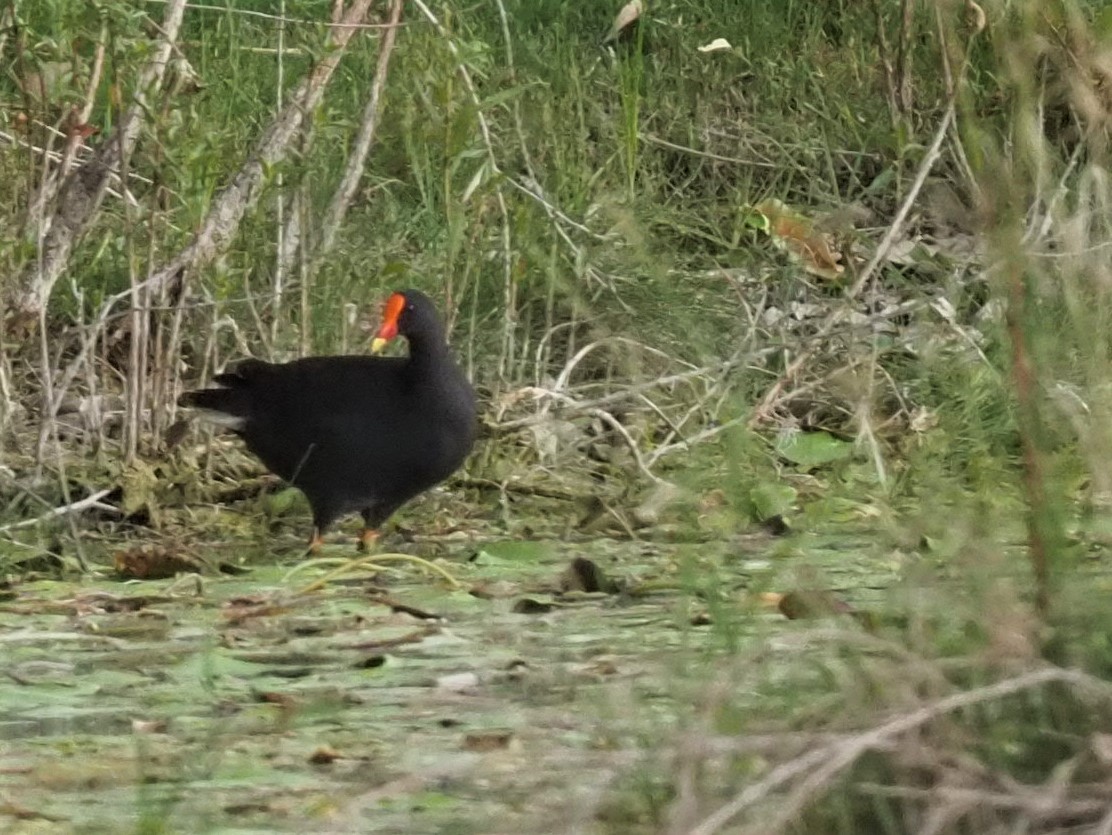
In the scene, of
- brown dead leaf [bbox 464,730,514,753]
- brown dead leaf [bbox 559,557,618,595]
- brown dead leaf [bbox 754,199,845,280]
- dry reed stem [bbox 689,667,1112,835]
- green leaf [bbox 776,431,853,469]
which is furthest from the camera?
brown dead leaf [bbox 754,199,845,280]

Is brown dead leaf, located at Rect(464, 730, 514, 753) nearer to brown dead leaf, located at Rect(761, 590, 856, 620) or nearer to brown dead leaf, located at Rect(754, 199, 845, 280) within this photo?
brown dead leaf, located at Rect(761, 590, 856, 620)

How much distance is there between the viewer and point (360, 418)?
18.4 feet

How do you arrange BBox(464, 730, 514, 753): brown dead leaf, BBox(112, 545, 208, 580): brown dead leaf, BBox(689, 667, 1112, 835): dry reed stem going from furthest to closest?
BBox(112, 545, 208, 580): brown dead leaf → BBox(464, 730, 514, 753): brown dead leaf → BBox(689, 667, 1112, 835): dry reed stem

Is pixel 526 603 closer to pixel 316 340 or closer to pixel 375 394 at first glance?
pixel 375 394

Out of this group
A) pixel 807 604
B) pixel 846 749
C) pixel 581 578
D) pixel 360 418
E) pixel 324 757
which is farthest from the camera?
pixel 360 418

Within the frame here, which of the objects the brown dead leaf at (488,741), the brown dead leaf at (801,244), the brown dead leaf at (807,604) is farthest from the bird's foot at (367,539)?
the brown dead leaf at (488,741)

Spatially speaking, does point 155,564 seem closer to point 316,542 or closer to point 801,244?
point 316,542

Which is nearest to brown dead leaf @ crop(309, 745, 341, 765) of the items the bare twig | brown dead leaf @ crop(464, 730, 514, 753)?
brown dead leaf @ crop(464, 730, 514, 753)

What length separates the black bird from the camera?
5.46 m

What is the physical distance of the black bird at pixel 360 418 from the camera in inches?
215

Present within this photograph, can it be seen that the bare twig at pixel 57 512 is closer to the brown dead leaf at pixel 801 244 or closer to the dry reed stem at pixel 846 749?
the brown dead leaf at pixel 801 244

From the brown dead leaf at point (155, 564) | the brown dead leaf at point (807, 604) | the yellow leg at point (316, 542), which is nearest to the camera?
the brown dead leaf at point (807, 604)

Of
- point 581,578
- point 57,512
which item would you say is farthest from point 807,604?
point 57,512

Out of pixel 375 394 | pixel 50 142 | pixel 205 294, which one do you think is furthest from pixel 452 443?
pixel 50 142
